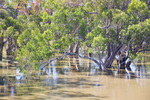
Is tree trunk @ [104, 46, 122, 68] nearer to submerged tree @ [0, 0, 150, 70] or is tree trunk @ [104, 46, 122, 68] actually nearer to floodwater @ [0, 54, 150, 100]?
submerged tree @ [0, 0, 150, 70]

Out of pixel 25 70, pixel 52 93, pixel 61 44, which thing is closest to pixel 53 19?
pixel 61 44

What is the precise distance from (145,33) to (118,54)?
4.14 m

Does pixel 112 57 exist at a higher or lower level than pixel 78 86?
higher

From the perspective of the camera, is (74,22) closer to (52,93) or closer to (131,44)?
(131,44)

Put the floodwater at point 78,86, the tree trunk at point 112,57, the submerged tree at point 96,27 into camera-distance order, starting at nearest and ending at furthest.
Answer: the floodwater at point 78,86 < the submerged tree at point 96,27 < the tree trunk at point 112,57

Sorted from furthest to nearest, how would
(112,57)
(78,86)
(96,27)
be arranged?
(112,57)
(96,27)
(78,86)

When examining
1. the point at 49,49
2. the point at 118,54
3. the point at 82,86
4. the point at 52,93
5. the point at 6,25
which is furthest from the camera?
the point at 6,25

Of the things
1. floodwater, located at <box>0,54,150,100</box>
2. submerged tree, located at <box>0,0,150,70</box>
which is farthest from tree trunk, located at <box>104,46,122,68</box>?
floodwater, located at <box>0,54,150,100</box>

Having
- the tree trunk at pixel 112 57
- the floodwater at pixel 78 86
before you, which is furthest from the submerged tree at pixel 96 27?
the floodwater at pixel 78 86

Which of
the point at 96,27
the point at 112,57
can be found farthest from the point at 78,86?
the point at 112,57

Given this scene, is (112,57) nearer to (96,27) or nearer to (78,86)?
(96,27)

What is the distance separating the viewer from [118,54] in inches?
841

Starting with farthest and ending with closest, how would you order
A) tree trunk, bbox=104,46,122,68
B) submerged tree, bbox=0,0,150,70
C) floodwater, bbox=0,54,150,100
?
tree trunk, bbox=104,46,122,68
submerged tree, bbox=0,0,150,70
floodwater, bbox=0,54,150,100

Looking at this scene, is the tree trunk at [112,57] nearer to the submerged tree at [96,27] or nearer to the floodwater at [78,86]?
the submerged tree at [96,27]
